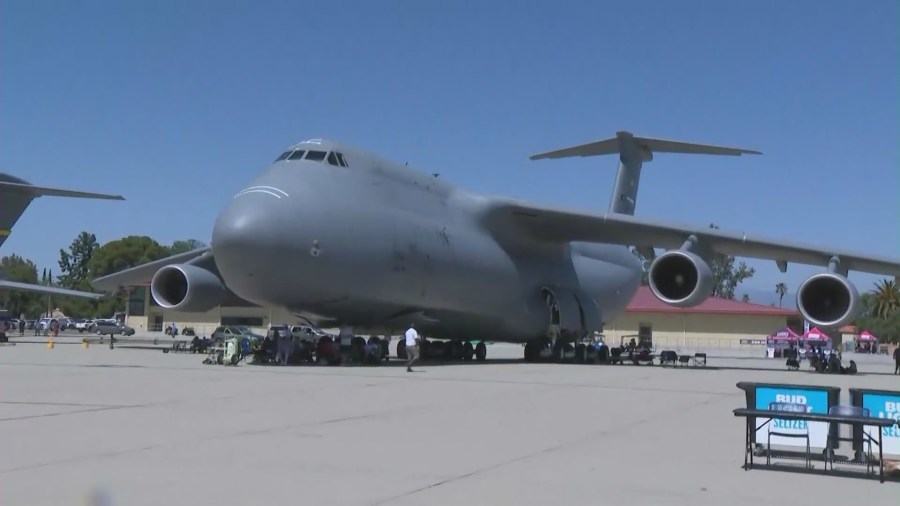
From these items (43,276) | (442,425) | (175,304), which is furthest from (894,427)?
(43,276)

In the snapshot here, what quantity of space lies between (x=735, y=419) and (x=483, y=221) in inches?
476

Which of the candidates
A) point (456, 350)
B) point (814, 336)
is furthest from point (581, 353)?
point (814, 336)

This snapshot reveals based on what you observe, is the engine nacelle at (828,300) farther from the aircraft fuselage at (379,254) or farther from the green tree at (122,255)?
the green tree at (122,255)

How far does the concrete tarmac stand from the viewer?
540cm

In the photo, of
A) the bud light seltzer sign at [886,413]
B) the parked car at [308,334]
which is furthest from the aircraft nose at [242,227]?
the bud light seltzer sign at [886,413]

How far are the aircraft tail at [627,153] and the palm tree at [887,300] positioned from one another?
206ft

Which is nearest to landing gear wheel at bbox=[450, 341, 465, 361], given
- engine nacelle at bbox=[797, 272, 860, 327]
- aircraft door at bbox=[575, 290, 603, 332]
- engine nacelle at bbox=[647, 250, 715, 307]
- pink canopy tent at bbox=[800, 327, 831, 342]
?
aircraft door at bbox=[575, 290, 603, 332]

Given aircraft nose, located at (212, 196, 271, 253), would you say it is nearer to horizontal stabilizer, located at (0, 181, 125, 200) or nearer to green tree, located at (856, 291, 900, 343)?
horizontal stabilizer, located at (0, 181, 125, 200)

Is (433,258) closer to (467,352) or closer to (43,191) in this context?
(467,352)

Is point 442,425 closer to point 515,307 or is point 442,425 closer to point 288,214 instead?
point 288,214

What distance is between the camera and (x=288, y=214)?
1612 centimetres

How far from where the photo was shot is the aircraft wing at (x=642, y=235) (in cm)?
1967

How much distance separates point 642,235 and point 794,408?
47.5 feet

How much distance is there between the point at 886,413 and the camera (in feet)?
22.1
